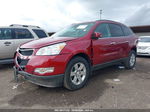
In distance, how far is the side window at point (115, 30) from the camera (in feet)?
14.5

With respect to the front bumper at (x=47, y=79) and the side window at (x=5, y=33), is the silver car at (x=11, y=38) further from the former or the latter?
the front bumper at (x=47, y=79)

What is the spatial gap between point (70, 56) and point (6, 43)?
357 cm

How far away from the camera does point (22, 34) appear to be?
5.83 meters

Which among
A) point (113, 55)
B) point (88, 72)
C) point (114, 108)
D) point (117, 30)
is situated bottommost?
point (114, 108)

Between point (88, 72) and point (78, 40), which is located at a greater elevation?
point (78, 40)

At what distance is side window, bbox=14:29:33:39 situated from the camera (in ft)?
18.5

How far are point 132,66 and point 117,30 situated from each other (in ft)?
6.04

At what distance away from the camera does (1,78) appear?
4.35m

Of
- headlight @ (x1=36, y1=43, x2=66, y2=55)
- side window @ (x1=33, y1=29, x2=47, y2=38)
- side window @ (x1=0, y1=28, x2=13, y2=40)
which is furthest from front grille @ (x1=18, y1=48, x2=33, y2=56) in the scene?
side window @ (x1=33, y1=29, x2=47, y2=38)

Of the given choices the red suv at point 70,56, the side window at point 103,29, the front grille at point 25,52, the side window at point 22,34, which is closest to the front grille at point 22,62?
the red suv at point 70,56

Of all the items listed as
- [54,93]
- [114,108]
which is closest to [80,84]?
[54,93]

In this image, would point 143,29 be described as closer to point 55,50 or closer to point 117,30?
point 117,30

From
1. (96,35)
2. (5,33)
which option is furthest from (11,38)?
(96,35)

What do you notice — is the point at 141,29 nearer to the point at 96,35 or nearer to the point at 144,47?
the point at 144,47
